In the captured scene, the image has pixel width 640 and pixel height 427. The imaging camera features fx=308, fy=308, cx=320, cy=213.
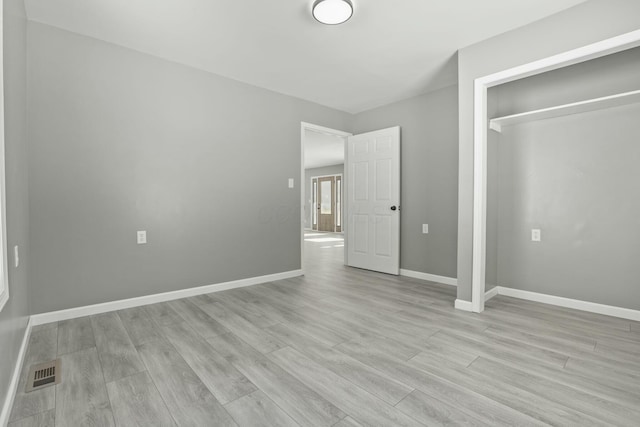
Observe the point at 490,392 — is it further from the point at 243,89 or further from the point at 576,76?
the point at 243,89

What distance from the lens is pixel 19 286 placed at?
74.9 inches

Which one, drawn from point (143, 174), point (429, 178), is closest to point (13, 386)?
point (143, 174)

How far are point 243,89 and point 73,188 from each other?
6.61 feet

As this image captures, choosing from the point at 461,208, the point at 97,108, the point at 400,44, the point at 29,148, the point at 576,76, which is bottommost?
the point at 461,208

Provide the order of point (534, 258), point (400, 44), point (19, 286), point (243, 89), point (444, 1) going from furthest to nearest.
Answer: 1. point (243, 89)
2. point (534, 258)
3. point (400, 44)
4. point (444, 1)
5. point (19, 286)

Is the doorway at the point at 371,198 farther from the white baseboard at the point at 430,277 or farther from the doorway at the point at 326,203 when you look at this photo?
the doorway at the point at 326,203

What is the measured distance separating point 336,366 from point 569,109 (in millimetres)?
2951

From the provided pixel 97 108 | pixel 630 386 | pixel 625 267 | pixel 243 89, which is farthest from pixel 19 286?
pixel 625 267

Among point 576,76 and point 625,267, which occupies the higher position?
point 576,76

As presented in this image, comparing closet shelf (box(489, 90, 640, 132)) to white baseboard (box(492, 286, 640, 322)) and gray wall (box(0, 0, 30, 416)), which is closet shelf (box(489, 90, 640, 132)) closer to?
white baseboard (box(492, 286, 640, 322))

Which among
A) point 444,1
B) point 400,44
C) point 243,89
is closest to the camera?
point 444,1

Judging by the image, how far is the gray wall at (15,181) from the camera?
59.1 inches

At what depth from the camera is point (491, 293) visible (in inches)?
127

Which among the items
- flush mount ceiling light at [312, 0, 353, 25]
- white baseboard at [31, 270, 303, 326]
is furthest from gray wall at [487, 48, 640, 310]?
white baseboard at [31, 270, 303, 326]
